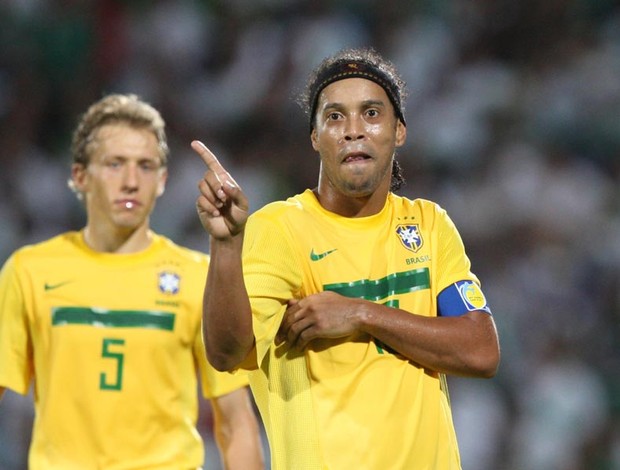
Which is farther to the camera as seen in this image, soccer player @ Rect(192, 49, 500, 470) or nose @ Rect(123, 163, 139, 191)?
nose @ Rect(123, 163, 139, 191)

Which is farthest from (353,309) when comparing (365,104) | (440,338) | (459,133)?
(459,133)

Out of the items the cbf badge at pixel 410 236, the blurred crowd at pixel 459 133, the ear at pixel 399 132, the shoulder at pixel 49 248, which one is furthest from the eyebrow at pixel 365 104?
the blurred crowd at pixel 459 133

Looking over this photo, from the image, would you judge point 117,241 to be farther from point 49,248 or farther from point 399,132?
point 399,132

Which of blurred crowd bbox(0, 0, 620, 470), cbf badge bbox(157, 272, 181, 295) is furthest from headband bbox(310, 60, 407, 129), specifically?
blurred crowd bbox(0, 0, 620, 470)

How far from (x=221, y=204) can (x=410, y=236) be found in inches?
31.0

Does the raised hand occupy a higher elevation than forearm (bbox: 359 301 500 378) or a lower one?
higher

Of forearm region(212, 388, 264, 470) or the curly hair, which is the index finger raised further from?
forearm region(212, 388, 264, 470)

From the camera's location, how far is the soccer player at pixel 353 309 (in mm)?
3213

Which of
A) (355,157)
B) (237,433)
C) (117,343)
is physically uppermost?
(355,157)

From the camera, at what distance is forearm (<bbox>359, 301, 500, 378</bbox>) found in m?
3.25

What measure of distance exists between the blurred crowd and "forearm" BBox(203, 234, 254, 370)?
458cm

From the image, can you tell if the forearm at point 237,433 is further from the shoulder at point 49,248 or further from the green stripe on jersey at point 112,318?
the shoulder at point 49,248

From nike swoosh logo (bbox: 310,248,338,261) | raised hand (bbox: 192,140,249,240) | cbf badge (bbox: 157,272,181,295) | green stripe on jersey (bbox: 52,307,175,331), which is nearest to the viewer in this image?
raised hand (bbox: 192,140,249,240)

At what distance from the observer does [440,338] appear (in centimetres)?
333
